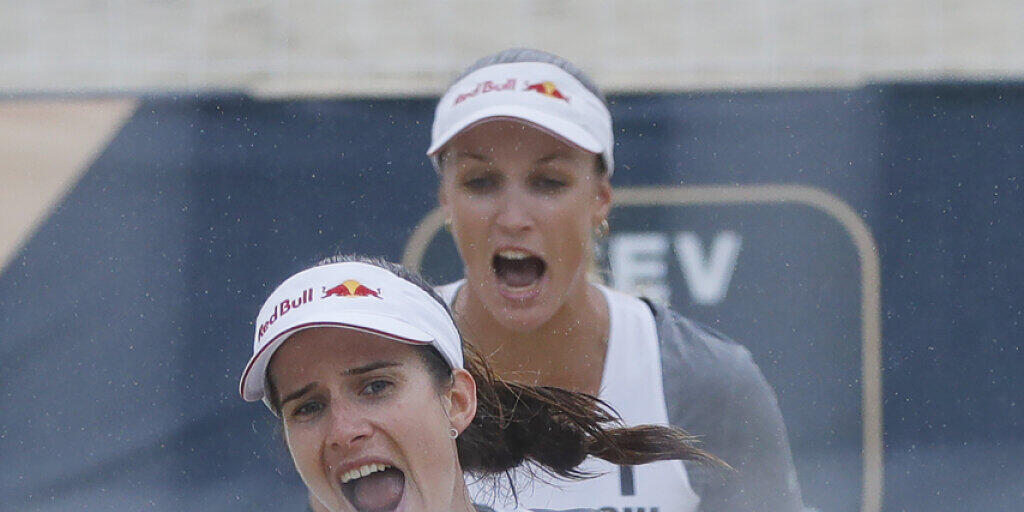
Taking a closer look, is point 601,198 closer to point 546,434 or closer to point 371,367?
point 546,434

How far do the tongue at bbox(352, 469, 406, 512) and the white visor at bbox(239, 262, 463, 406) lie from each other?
164 millimetres

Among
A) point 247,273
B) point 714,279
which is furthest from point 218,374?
point 714,279

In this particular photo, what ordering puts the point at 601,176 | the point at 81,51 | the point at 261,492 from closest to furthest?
the point at 601,176 < the point at 261,492 < the point at 81,51

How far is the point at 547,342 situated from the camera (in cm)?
227

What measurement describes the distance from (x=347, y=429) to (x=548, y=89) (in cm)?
76

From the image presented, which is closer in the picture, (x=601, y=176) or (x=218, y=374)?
(x=601, y=176)

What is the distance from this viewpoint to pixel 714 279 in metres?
3.01

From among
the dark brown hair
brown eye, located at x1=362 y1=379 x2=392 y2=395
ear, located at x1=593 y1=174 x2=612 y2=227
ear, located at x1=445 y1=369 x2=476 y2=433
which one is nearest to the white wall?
ear, located at x1=593 y1=174 x2=612 y2=227

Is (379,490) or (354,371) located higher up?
(354,371)

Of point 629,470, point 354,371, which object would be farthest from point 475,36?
point 354,371

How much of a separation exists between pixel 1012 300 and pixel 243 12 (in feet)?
6.21

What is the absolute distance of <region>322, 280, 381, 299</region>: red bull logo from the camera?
5.55ft

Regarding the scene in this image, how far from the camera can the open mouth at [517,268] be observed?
88.4 inches

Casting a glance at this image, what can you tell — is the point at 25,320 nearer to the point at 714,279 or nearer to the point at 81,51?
the point at 81,51
